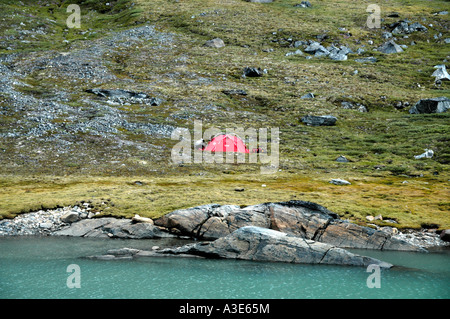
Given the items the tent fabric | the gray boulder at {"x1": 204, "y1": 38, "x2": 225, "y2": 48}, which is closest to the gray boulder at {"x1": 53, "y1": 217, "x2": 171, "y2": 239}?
the tent fabric

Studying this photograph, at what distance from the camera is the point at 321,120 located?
11350 cm

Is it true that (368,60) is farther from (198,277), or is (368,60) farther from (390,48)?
(198,277)

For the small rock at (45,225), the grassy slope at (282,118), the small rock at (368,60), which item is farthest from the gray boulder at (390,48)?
the small rock at (45,225)

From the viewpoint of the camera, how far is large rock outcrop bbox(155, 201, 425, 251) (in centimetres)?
4391

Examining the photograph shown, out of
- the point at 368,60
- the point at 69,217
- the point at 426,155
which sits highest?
the point at 368,60

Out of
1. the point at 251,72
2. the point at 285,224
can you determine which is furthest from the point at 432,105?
the point at 285,224

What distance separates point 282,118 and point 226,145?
31.0 m

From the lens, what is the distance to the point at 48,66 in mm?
127062

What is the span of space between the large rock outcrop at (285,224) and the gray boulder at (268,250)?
189 inches

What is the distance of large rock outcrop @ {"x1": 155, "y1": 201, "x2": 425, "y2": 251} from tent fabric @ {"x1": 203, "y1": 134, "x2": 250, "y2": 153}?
42577 mm

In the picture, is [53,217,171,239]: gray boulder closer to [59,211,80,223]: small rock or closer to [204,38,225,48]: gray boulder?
[59,211,80,223]: small rock

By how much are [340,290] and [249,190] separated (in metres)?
32.8
